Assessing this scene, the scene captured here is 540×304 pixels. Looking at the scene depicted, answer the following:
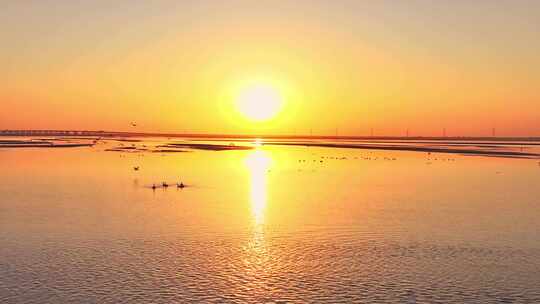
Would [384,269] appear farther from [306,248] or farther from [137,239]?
[137,239]

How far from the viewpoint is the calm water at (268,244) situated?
16.9m

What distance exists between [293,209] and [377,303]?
17.4 metres

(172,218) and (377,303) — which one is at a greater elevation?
(172,218)

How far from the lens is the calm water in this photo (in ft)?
55.3

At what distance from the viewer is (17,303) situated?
607 inches

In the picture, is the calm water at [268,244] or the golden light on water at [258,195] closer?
the calm water at [268,244]

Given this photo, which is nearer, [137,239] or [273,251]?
[273,251]

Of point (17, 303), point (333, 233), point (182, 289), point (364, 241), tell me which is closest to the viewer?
point (17, 303)

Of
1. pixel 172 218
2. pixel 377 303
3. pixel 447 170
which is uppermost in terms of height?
pixel 447 170

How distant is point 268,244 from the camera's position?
911 inches

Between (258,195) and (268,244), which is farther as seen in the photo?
(258,195)

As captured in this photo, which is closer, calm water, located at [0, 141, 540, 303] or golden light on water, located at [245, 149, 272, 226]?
calm water, located at [0, 141, 540, 303]

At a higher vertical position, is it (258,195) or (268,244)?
(258,195)

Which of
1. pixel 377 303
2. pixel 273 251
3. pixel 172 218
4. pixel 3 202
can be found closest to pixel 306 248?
pixel 273 251
